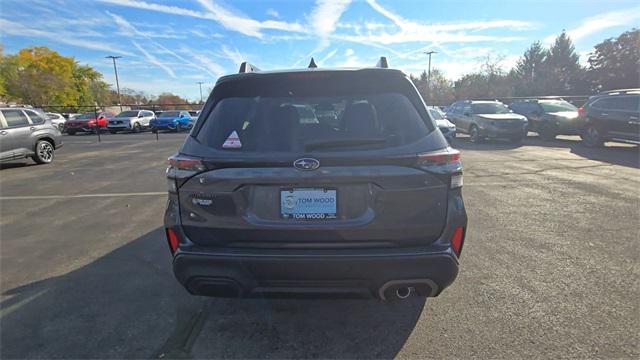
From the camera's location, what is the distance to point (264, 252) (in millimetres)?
2125

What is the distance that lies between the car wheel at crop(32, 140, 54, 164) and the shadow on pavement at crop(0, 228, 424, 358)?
933 cm

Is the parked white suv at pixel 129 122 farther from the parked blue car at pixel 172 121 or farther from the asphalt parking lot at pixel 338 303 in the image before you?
the asphalt parking lot at pixel 338 303

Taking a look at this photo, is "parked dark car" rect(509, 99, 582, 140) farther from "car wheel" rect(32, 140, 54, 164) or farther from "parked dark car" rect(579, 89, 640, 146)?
"car wheel" rect(32, 140, 54, 164)

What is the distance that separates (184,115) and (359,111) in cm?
2760

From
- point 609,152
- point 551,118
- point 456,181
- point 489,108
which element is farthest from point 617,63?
point 456,181

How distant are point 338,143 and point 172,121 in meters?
26.5

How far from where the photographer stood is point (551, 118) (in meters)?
15.0

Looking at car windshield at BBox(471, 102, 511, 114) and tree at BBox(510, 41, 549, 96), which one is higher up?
tree at BBox(510, 41, 549, 96)

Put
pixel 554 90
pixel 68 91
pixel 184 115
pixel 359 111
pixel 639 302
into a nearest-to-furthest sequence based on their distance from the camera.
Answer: pixel 359 111 → pixel 639 302 → pixel 184 115 → pixel 554 90 → pixel 68 91

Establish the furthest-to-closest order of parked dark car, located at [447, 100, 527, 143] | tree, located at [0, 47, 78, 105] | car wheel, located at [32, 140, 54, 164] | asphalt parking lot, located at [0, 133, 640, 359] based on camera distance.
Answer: tree, located at [0, 47, 78, 105]
parked dark car, located at [447, 100, 527, 143]
car wheel, located at [32, 140, 54, 164]
asphalt parking lot, located at [0, 133, 640, 359]

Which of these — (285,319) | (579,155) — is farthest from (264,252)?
(579,155)

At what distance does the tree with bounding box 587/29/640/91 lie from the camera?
136ft

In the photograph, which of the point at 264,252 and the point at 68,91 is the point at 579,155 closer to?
the point at 264,252

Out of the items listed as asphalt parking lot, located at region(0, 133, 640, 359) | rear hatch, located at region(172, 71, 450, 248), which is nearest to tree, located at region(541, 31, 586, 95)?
asphalt parking lot, located at region(0, 133, 640, 359)
